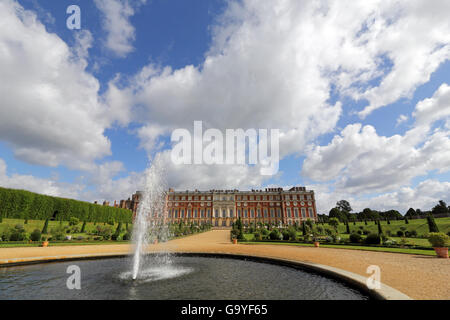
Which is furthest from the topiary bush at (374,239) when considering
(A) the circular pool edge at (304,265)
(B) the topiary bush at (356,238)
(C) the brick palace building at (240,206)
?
(C) the brick palace building at (240,206)

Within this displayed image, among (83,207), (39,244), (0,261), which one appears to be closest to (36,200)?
(83,207)

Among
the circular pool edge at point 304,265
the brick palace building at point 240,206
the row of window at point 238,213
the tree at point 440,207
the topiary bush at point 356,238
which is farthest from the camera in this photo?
the brick palace building at point 240,206

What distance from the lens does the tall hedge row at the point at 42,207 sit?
80.6ft

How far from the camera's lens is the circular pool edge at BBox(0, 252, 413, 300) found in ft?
16.0

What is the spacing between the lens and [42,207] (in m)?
28.3

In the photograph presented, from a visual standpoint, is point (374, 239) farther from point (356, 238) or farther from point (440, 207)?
point (440, 207)

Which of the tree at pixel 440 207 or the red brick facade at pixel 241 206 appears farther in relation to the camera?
the red brick facade at pixel 241 206

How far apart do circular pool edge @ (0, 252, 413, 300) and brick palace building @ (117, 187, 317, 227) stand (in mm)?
46166

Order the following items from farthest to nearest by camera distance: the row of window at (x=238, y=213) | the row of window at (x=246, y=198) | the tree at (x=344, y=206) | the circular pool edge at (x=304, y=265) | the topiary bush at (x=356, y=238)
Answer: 1. the tree at (x=344, y=206)
2. the row of window at (x=246, y=198)
3. the row of window at (x=238, y=213)
4. the topiary bush at (x=356, y=238)
5. the circular pool edge at (x=304, y=265)

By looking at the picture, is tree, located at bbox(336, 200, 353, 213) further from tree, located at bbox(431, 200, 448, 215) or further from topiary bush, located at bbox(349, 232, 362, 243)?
topiary bush, located at bbox(349, 232, 362, 243)

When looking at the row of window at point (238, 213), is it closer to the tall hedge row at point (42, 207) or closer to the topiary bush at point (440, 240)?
the tall hedge row at point (42, 207)

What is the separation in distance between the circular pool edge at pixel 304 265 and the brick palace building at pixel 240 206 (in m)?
46.2
